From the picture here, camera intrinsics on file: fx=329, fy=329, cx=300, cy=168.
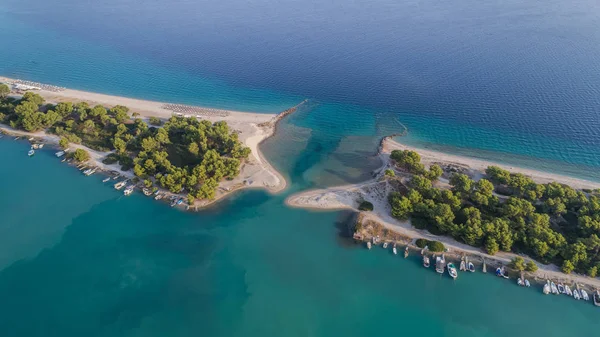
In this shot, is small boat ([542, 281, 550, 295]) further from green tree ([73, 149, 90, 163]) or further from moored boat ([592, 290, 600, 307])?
green tree ([73, 149, 90, 163])

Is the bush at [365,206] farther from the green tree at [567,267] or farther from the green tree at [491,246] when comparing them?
the green tree at [567,267]

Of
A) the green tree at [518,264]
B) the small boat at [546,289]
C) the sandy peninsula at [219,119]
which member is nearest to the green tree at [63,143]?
the sandy peninsula at [219,119]

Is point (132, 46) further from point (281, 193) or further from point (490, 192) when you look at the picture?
point (490, 192)

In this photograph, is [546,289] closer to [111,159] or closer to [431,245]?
[431,245]

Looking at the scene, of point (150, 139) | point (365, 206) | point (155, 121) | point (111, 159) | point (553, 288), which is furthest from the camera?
point (155, 121)

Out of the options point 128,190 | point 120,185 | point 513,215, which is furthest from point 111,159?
point 513,215

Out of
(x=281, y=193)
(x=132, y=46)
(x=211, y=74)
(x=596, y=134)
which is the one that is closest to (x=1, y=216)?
(x=281, y=193)

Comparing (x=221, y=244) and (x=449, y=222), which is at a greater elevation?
(x=449, y=222)
